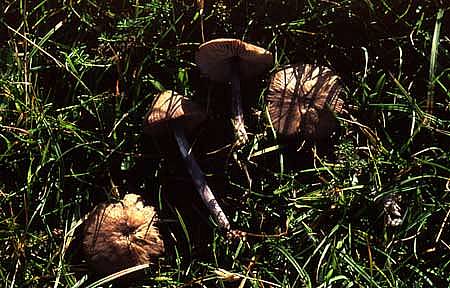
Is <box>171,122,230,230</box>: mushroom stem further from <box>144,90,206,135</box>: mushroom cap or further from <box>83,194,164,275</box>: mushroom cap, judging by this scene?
<box>83,194,164,275</box>: mushroom cap

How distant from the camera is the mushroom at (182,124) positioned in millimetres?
3648

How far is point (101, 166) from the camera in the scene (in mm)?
3939

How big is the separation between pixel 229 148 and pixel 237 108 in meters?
0.23

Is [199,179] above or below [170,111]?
below

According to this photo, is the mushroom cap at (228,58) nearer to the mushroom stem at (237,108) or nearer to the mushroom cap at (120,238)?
the mushroom stem at (237,108)

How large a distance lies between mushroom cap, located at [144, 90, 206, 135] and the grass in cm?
16

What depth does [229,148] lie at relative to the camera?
3.92m

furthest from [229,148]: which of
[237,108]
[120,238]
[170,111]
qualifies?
[120,238]

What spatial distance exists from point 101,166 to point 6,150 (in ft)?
1.77

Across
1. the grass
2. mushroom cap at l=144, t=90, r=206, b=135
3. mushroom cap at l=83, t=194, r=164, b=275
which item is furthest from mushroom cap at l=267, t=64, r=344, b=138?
mushroom cap at l=83, t=194, r=164, b=275

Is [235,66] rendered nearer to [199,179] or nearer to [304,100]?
[304,100]

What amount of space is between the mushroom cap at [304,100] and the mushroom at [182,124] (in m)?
0.42

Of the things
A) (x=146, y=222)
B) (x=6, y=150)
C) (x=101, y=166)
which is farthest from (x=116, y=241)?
(x=6, y=150)

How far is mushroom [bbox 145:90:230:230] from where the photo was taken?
365cm
